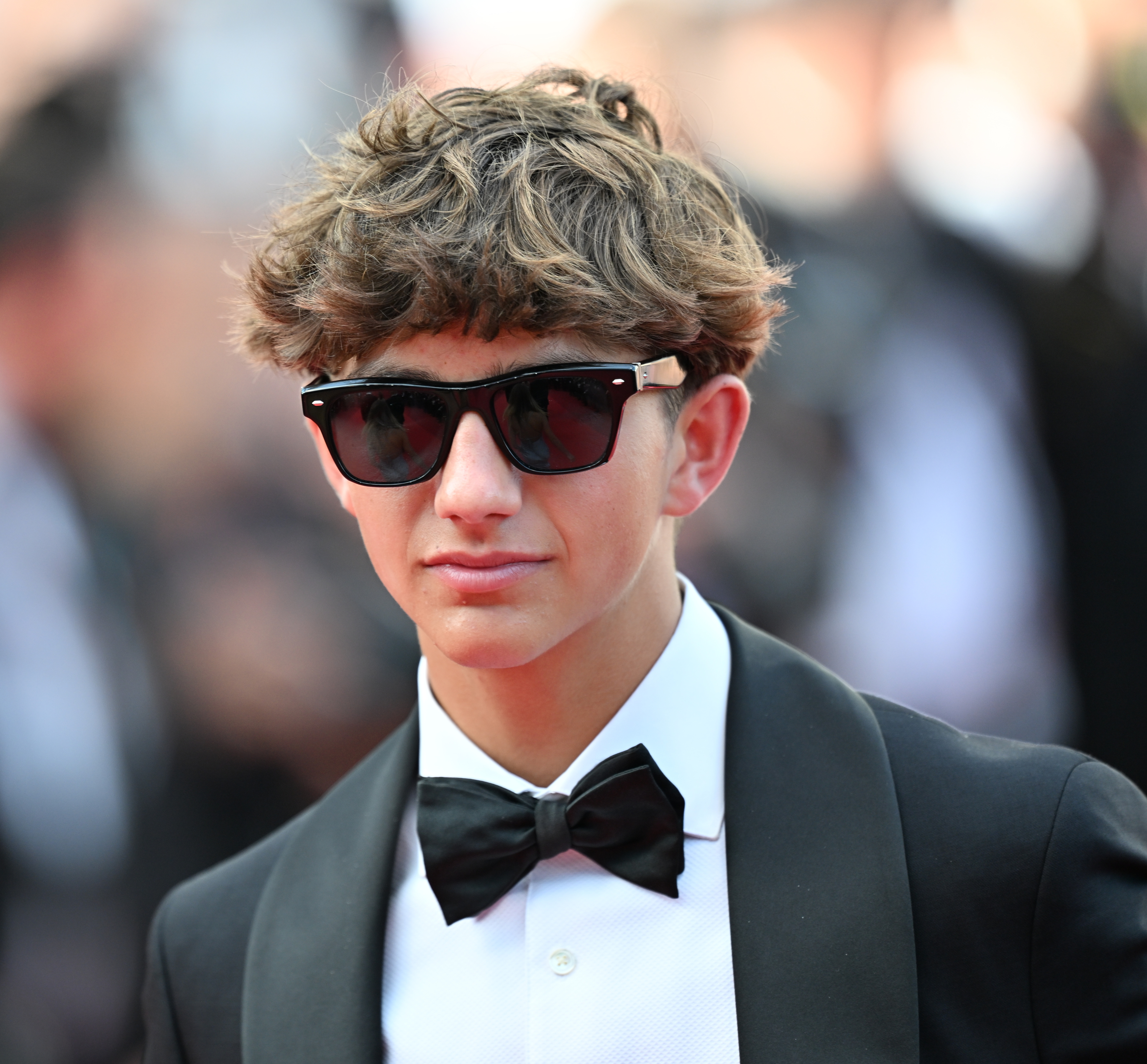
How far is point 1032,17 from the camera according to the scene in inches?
231

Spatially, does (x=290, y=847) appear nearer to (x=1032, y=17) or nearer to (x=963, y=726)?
(x=963, y=726)

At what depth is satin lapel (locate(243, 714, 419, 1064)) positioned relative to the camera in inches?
83.0

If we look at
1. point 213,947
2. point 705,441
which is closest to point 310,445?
point 213,947

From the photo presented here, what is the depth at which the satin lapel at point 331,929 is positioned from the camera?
2.11 metres

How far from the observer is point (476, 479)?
6.26 feet

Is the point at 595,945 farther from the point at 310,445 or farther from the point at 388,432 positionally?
the point at 310,445

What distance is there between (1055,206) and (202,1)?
411 cm

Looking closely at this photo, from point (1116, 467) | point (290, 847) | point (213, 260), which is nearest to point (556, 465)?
point (290, 847)

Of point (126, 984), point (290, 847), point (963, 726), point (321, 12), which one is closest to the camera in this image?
point (290, 847)

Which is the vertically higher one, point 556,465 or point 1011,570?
point 556,465

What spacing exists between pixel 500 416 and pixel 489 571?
257 mm

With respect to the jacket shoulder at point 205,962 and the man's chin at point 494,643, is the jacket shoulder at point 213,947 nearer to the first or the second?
the jacket shoulder at point 205,962

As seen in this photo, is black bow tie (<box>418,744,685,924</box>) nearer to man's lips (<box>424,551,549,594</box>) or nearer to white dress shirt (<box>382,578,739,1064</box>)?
white dress shirt (<box>382,578,739,1064</box>)

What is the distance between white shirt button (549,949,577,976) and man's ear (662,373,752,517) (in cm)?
80
